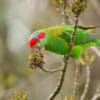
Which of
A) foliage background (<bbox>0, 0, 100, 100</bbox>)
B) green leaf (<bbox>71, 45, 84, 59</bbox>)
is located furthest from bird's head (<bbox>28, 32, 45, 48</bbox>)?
foliage background (<bbox>0, 0, 100, 100</bbox>)

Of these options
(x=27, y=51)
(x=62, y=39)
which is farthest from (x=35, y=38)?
(x=27, y=51)

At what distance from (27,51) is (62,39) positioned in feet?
11.5

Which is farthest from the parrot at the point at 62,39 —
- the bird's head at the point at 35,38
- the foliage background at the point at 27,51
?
the foliage background at the point at 27,51

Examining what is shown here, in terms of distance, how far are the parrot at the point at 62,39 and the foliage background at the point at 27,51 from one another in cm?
245

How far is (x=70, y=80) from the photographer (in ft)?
19.5

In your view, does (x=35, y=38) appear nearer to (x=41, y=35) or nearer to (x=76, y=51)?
(x=41, y=35)

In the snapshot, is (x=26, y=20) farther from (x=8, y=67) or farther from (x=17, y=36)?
(x=8, y=67)

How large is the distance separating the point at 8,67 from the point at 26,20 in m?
0.94

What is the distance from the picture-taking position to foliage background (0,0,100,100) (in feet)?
18.5

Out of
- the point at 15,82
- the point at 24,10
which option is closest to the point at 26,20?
the point at 24,10

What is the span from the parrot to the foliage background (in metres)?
2.45

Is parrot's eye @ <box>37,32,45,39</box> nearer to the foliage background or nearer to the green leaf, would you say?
the green leaf

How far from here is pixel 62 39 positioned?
287 cm

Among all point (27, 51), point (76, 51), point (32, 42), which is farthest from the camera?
point (27, 51)
